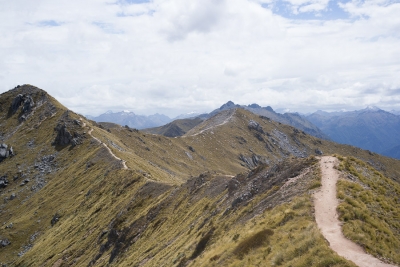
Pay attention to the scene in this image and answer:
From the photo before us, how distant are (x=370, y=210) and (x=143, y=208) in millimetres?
47364

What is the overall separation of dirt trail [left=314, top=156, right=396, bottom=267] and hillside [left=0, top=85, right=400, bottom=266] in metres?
0.72

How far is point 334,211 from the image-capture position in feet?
72.7

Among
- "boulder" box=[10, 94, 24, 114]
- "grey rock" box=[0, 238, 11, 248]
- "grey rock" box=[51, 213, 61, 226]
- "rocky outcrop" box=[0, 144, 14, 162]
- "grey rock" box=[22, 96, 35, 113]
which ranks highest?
"boulder" box=[10, 94, 24, 114]

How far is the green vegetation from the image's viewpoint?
18.5 metres

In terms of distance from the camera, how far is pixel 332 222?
21.0m

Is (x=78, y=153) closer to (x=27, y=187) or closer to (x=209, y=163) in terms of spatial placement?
(x=27, y=187)

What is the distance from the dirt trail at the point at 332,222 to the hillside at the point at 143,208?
719mm

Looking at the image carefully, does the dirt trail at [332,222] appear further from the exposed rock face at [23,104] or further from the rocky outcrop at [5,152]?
the exposed rock face at [23,104]

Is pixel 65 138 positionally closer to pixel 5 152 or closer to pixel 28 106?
pixel 5 152

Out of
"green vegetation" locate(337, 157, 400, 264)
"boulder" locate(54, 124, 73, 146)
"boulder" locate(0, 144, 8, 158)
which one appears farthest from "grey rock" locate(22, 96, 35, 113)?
"green vegetation" locate(337, 157, 400, 264)

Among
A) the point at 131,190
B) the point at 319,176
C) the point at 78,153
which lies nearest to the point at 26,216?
the point at 78,153

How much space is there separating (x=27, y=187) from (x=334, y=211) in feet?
393

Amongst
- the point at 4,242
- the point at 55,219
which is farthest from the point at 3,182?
the point at 55,219

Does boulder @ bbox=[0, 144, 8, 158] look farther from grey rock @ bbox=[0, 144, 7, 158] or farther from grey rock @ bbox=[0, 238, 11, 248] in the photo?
grey rock @ bbox=[0, 238, 11, 248]
